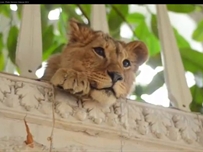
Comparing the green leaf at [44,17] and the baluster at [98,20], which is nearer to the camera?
the baluster at [98,20]

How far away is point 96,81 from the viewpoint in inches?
38.4

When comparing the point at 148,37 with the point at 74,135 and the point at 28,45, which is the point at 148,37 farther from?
the point at 74,135

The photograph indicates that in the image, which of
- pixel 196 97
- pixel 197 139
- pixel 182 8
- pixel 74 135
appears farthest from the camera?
pixel 182 8

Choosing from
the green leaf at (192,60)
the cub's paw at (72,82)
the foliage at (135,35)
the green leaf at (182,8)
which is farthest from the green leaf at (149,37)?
the cub's paw at (72,82)

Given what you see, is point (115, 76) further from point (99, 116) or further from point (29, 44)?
point (29, 44)

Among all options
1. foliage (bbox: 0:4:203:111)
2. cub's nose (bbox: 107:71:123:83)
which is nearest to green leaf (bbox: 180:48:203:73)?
foliage (bbox: 0:4:203:111)

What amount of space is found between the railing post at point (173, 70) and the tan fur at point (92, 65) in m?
0.07

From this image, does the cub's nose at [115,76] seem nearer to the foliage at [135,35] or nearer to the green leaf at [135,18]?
the foliage at [135,35]

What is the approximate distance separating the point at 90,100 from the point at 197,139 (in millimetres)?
265

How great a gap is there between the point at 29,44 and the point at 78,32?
0.43 feet

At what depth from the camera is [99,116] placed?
0.99 metres

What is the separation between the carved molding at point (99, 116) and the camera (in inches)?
37.2

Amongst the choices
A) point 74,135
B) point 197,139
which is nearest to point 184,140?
point 197,139

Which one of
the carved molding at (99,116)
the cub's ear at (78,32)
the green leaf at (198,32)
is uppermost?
the green leaf at (198,32)
